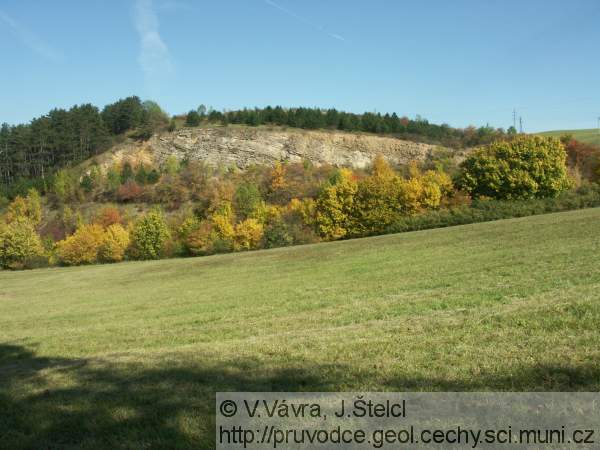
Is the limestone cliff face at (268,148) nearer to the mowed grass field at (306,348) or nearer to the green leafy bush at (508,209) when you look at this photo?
the green leafy bush at (508,209)

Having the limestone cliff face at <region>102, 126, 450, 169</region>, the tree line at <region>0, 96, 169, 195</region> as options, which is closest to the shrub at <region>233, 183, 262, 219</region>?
the limestone cliff face at <region>102, 126, 450, 169</region>

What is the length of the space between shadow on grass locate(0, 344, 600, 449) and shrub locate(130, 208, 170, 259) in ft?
232

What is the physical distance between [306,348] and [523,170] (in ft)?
191

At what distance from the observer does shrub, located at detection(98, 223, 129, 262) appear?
75.5 meters

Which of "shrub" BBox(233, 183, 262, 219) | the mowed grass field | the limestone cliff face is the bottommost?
the mowed grass field

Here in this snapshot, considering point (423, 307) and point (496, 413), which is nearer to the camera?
point (496, 413)

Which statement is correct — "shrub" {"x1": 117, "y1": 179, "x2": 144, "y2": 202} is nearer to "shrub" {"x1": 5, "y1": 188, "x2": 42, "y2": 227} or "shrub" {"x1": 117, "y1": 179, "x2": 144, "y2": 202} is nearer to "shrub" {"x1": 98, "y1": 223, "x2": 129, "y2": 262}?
"shrub" {"x1": 5, "y1": 188, "x2": 42, "y2": 227}

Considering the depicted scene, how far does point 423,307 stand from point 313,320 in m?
2.70

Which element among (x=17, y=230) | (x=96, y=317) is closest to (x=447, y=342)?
(x=96, y=317)

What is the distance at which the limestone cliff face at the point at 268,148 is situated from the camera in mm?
123688

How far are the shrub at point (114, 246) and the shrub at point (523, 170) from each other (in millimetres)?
57622

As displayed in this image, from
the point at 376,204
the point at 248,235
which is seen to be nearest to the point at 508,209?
the point at 376,204

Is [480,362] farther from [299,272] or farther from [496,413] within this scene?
[299,272]

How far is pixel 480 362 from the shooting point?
223 inches
